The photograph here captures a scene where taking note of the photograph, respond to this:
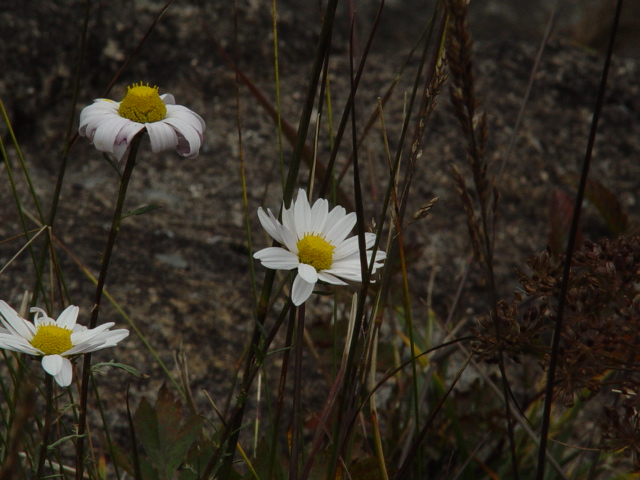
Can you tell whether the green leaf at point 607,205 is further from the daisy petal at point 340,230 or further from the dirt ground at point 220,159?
the daisy petal at point 340,230

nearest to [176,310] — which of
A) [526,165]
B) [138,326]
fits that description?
[138,326]

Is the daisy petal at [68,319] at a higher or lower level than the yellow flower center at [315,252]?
lower

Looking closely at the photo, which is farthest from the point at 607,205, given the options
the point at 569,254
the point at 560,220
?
the point at 569,254

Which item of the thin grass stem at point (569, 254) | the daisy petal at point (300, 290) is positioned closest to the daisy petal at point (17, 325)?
the daisy petal at point (300, 290)

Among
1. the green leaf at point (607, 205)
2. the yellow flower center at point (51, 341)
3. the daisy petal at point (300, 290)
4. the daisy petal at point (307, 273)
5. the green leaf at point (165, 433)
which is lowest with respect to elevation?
the green leaf at point (165, 433)

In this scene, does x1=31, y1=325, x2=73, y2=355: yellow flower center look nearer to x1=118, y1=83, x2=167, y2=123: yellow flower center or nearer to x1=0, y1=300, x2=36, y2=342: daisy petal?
x1=0, y1=300, x2=36, y2=342: daisy petal

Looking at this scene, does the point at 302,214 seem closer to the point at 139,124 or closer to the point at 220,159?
the point at 139,124

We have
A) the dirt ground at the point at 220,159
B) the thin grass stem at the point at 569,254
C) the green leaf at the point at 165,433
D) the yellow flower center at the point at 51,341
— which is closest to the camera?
the thin grass stem at the point at 569,254

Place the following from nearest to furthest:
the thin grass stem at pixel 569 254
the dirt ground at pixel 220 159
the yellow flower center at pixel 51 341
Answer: the thin grass stem at pixel 569 254 → the yellow flower center at pixel 51 341 → the dirt ground at pixel 220 159
